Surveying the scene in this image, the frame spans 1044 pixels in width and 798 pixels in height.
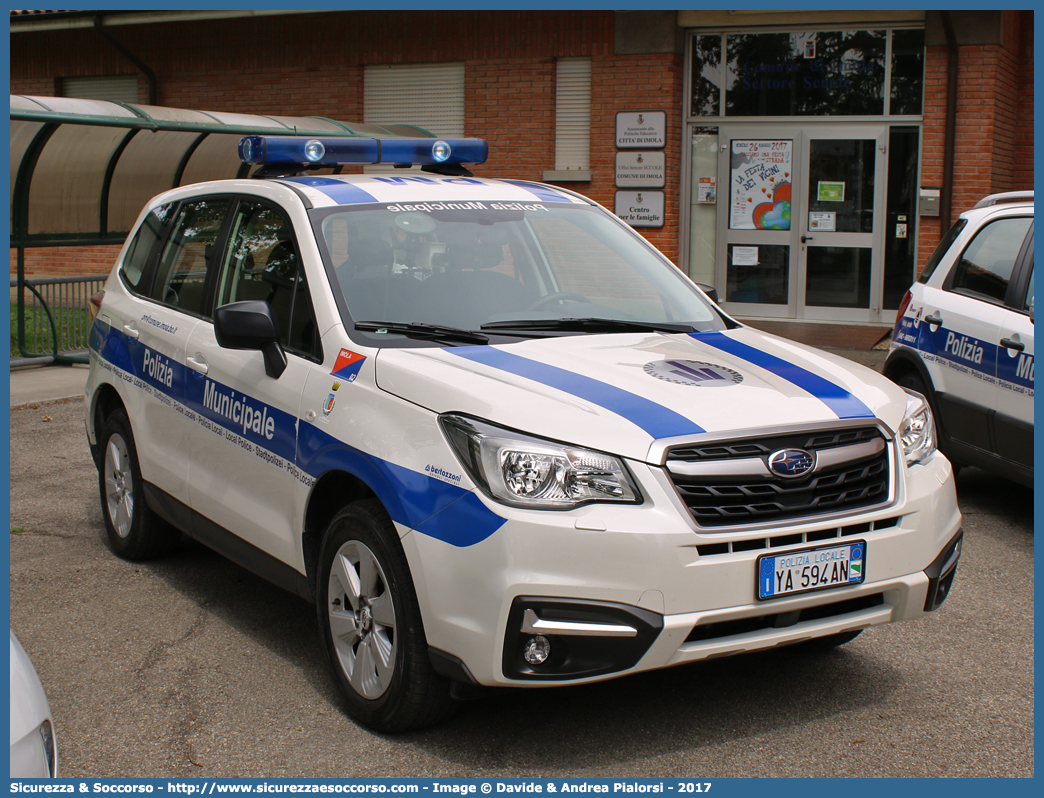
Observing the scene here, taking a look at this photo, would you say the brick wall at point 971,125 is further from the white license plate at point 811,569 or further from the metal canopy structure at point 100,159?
the white license plate at point 811,569

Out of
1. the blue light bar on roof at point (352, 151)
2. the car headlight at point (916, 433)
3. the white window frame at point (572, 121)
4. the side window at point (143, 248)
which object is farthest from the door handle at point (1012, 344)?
the white window frame at point (572, 121)

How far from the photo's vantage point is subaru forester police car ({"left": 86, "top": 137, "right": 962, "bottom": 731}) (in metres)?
3.05

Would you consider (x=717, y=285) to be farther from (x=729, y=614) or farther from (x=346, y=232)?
(x=729, y=614)

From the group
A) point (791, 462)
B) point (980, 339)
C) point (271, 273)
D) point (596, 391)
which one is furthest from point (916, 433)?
point (980, 339)

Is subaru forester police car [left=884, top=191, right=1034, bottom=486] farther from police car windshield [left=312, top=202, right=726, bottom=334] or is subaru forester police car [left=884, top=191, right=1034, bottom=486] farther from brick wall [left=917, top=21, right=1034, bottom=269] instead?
brick wall [left=917, top=21, right=1034, bottom=269]

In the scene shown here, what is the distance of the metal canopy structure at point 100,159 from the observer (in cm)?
1156

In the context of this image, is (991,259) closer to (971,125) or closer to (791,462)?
(791,462)

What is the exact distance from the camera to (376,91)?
1672 centimetres

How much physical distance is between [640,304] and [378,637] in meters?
1.76

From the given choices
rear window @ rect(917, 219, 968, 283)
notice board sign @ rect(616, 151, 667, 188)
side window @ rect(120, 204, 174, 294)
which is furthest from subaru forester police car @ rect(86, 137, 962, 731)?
notice board sign @ rect(616, 151, 667, 188)

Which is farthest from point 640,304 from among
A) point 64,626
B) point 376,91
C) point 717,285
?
point 376,91

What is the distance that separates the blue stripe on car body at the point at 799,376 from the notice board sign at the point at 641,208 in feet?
36.2

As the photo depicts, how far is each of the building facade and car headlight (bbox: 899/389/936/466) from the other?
1082cm

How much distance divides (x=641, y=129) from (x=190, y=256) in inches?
422
